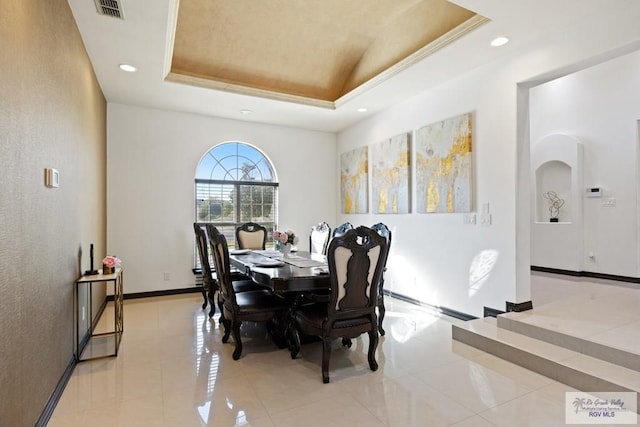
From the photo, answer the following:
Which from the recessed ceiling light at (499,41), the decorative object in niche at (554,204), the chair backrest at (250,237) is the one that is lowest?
the chair backrest at (250,237)

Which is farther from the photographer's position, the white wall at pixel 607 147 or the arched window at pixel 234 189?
the arched window at pixel 234 189

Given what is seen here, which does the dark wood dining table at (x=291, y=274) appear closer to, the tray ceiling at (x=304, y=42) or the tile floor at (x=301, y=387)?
the tile floor at (x=301, y=387)

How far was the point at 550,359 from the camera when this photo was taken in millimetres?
2594

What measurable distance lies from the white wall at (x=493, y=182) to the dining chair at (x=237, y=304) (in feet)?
7.29

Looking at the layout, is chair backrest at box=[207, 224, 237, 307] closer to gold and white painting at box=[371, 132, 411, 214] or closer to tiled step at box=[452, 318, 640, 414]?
tiled step at box=[452, 318, 640, 414]

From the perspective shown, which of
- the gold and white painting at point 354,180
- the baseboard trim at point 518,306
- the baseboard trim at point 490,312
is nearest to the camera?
the baseboard trim at point 518,306

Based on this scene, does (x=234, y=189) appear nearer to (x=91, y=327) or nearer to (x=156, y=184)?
(x=156, y=184)

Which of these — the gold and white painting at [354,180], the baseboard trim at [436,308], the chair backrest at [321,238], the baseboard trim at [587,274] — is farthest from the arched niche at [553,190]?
the chair backrest at [321,238]

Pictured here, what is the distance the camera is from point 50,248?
2.18m

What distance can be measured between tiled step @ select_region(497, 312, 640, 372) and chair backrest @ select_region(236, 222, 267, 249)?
3354 mm

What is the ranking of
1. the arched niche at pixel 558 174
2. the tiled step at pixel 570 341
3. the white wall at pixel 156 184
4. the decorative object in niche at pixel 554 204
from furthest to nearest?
the decorative object in niche at pixel 554 204 < the arched niche at pixel 558 174 < the white wall at pixel 156 184 < the tiled step at pixel 570 341

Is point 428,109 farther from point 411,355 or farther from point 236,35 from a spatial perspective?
point 411,355

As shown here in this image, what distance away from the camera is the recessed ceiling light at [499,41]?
126 inches

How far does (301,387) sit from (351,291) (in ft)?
2.53
